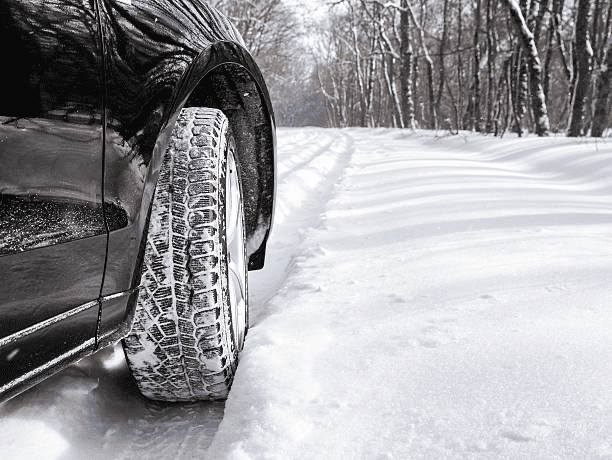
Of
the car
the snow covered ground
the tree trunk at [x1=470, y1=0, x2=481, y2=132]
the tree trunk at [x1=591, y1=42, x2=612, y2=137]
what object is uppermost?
the tree trunk at [x1=470, y1=0, x2=481, y2=132]

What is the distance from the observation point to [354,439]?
88 centimetres

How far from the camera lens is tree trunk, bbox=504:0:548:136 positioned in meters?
9.37

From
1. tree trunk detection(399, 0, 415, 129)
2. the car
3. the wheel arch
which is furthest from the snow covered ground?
tree trunk detection(399, 0, 415, 129)

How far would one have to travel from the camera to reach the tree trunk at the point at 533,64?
937 centimetres

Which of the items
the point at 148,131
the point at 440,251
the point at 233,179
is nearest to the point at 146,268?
the point at 148,131

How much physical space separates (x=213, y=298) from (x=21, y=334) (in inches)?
15.2

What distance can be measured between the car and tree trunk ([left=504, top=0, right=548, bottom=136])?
977cm

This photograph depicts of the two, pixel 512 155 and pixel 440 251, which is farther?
pixel 512 155

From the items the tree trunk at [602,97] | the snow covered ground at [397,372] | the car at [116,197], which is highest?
the tree trunk at [602,97]

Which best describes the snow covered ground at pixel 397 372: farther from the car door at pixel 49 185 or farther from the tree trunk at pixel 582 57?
the tree trunk at pixel 582 57

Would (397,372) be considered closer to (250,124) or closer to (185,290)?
(185,290)

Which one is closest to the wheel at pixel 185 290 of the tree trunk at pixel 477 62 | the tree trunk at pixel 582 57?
the tree trunk at pixel 582 57

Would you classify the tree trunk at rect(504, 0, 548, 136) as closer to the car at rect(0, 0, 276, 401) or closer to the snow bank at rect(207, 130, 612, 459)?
the snow bank at rect(207, 130, 612, 459)

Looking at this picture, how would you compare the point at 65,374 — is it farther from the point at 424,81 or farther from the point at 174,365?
the point at 424,81
